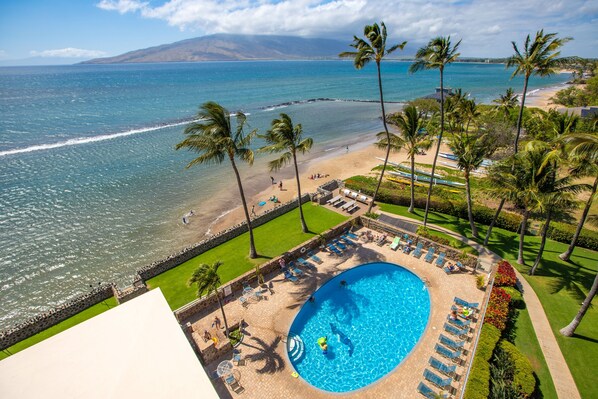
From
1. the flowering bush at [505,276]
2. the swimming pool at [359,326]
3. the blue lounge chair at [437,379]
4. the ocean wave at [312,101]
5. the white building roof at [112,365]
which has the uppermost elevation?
the ocean wave at [312,101]

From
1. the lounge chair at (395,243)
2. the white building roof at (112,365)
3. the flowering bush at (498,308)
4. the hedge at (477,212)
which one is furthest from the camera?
the lounge chair at (395,243)

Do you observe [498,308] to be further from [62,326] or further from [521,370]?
[62,326]

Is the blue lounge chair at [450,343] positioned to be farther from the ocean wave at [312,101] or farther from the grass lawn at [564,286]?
the ocean wave at [312,101]

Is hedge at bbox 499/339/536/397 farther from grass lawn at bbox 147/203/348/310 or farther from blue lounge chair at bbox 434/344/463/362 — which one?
grass lawn at bbox 147/203/348/310

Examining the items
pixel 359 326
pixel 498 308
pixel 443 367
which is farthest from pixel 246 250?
pixel 498 308

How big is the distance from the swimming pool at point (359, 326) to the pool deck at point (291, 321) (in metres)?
0.53

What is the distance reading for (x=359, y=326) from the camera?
19203mm

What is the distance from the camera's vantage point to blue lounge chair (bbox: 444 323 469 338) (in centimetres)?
1759

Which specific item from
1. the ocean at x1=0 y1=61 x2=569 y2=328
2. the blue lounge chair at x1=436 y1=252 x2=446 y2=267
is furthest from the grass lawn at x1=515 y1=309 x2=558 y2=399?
the ocean at x1=0 y1=61 x2=569 y2=328

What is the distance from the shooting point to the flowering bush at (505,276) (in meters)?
20.3

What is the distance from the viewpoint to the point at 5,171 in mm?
49500

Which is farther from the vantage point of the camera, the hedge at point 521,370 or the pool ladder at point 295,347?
the pool ladder at point 295,347

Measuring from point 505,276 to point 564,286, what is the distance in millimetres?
4552

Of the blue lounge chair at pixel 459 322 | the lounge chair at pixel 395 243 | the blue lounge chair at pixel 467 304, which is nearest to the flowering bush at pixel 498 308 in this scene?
the blue lounge chair at pixel 467 304
